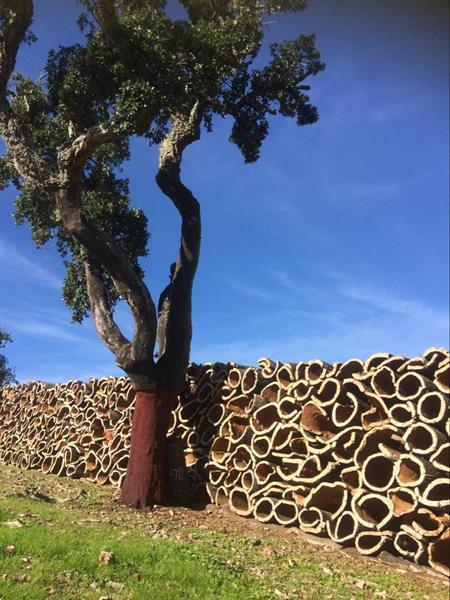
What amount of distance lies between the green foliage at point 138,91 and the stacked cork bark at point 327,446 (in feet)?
14.4

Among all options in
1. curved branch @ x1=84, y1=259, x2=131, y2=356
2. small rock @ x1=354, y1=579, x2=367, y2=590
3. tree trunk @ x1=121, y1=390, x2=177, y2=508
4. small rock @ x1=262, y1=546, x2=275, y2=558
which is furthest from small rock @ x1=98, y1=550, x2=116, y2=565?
curved branch @ x1=84, y1=259, x2=131, y2=356


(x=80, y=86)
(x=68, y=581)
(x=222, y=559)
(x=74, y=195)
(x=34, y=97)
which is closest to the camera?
(x=68, y=581)

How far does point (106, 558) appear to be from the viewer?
4879 mm

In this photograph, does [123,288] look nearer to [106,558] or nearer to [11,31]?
[106,558]

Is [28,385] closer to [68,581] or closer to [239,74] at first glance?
[239,74]

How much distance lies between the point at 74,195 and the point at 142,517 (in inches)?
211

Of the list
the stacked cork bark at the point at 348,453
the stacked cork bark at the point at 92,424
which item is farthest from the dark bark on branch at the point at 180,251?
the stacked cork bark at the point at 348,453

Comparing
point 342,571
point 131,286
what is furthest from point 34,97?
point 342,571

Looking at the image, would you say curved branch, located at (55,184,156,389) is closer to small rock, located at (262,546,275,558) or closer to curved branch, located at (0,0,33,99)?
curved branch, located at (0,0,33,99)

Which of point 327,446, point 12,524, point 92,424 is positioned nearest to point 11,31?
point 92,424

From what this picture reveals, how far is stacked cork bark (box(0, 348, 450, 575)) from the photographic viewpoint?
18.6 feet

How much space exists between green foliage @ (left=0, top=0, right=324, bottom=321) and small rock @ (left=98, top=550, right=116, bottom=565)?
624cm

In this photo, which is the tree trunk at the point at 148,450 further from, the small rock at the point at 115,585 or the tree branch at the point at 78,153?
the tree branch at the point at 78,153

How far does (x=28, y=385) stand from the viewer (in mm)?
14961
